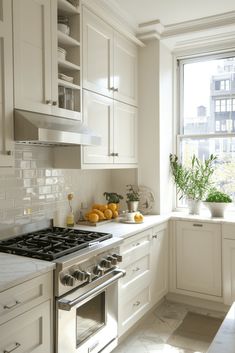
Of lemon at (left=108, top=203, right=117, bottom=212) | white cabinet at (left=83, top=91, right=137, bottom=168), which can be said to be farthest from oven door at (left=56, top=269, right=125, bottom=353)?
white cabinet at (left=83, top=91, right=137, bottom=168)

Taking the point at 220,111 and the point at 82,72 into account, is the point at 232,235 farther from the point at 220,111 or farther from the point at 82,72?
the point at 82,72

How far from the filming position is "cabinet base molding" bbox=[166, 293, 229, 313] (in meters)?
3.21

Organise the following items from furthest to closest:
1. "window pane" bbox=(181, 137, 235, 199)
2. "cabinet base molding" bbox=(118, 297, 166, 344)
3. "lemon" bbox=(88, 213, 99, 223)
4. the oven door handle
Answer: "window pane" bbox=(181, 137, 235, 199) → "lemon" bbox=(88, 213, 99, 223) → "cabinet base molding" bbox=(118, 297, 166, 344) → the oven door handle

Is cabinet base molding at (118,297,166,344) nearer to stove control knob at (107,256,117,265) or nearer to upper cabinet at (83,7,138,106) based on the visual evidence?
stove control knob at (107,256,117,265)

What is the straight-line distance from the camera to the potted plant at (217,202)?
3.28m

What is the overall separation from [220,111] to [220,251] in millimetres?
1530

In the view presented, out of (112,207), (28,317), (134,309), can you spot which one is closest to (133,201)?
(112,207)

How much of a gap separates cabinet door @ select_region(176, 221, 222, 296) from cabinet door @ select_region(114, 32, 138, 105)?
54.2 inches

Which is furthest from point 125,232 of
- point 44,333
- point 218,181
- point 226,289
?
point 218,181

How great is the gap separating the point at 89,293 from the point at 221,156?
7.49 feet

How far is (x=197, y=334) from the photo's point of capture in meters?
2.80

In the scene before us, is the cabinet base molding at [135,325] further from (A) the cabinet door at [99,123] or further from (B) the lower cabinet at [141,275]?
(A) the cabinet door at [99,123]

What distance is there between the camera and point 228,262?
3074 mm

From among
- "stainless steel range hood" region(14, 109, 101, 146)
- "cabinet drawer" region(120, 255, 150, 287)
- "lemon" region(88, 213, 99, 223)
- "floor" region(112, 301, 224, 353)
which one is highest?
"stainless steel range hood" region(14, 109, 101, 146)
